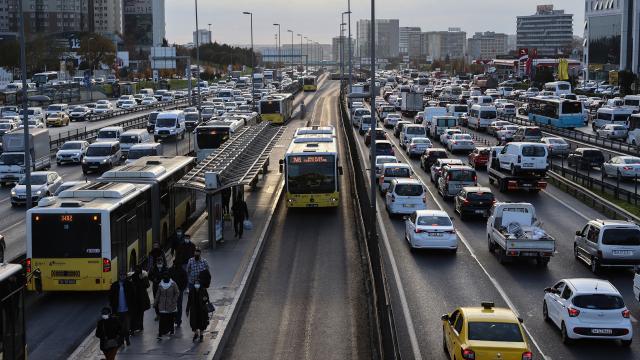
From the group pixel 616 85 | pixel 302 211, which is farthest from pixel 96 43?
pixel 302 211

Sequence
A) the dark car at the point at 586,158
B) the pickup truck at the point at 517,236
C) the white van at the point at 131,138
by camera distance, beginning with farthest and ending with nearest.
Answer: the white van at the point at 131,138
the dark car at the point at 586,158
the pickup truck at the point at 517,236

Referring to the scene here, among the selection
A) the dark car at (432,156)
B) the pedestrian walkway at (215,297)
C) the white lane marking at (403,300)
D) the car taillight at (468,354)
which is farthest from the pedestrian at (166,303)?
the dark car at (432,156)

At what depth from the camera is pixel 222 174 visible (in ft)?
94.8

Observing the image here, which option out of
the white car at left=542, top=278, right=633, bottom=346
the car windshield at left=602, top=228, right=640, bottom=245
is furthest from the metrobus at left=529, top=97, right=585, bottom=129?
the white car at left=542, top=278, right=633, bottom=346

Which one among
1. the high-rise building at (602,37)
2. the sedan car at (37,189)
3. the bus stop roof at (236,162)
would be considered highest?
the high-rise building at (602,37)

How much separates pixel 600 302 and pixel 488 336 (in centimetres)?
409

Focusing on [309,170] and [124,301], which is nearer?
[124,301]

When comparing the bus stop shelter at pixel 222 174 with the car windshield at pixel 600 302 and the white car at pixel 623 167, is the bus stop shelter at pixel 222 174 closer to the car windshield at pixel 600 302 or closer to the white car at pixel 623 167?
the car windshield at pixel 600 302

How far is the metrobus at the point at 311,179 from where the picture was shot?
36.3 m

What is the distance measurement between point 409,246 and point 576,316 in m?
11.4

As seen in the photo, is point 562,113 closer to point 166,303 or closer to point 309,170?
point 309,170

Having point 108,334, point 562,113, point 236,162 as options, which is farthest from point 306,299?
point 562,113

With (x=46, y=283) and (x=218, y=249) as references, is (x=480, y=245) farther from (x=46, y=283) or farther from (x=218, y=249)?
(x=46, y=283)

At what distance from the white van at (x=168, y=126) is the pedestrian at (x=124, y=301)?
4836 cm
